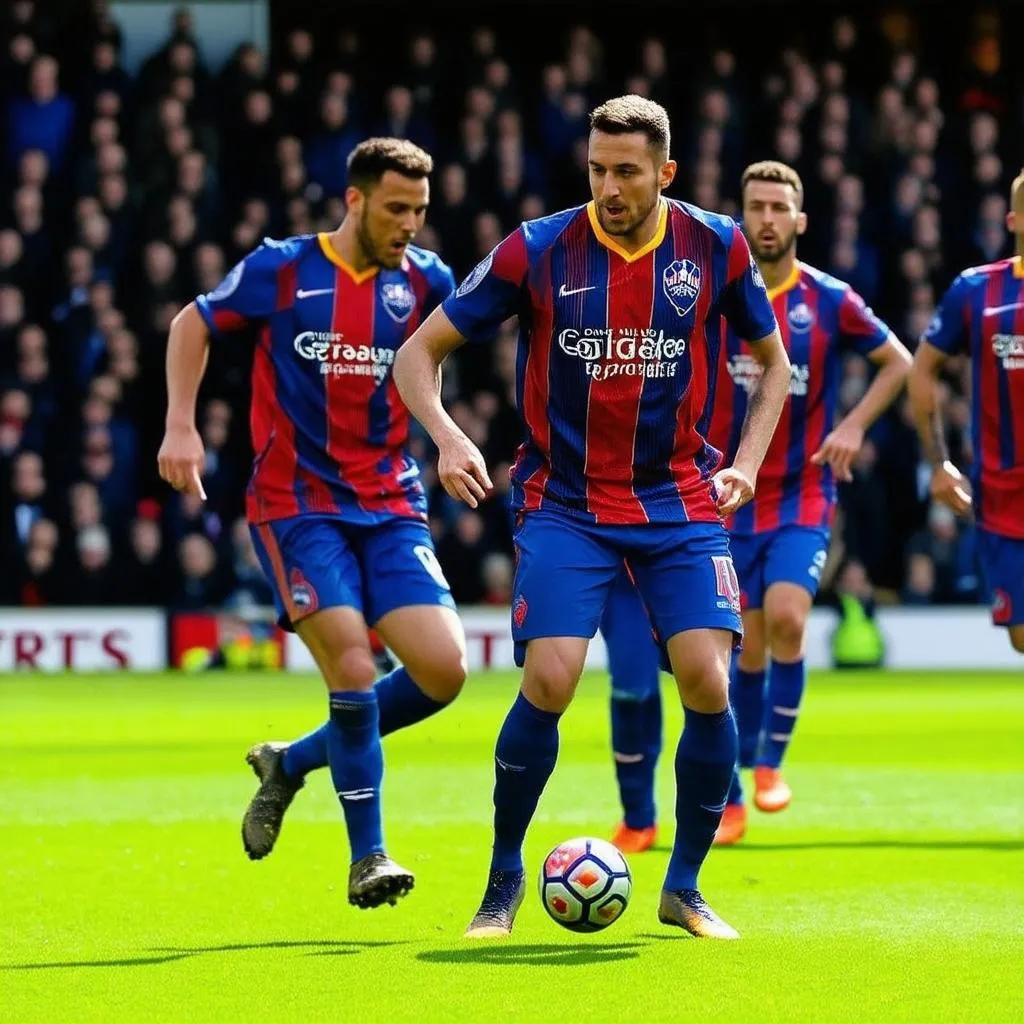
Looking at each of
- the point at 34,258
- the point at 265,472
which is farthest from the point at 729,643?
the point at 34,258

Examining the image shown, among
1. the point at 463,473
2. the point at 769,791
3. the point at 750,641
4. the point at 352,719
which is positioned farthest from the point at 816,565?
the point at 463,473

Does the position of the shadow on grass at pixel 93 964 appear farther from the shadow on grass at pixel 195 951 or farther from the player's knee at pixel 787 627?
the player's knee at pixel 787 627

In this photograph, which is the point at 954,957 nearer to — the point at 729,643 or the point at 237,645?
the point at 729,643

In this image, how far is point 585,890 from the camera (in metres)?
6.37

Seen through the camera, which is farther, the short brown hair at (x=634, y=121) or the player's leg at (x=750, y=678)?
the player's leg at (x=750, y=678)

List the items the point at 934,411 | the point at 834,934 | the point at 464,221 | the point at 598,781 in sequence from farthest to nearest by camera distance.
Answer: the point at 464,221 < the point at 598,781 < the point at 934,411 < the point at 834,934

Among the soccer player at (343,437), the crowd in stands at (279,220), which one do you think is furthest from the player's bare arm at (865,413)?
the crowd in stands at (279,220)

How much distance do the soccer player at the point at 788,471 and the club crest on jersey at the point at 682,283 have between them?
2876mm

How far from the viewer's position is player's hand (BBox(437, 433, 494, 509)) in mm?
6062

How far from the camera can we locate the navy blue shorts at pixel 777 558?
9586mm

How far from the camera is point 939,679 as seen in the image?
62.3 ft

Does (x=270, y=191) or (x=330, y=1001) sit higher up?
(x=270, y=191)

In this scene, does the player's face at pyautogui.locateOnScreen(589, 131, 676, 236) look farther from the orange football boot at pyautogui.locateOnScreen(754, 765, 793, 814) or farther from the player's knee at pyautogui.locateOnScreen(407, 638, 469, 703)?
the orange football boot at pyautogui.locateOnScreen(754, 765, 793, 814)

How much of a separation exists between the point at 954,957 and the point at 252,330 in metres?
3.04
